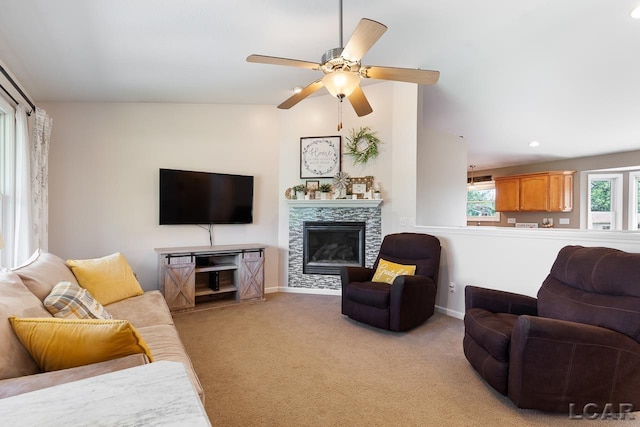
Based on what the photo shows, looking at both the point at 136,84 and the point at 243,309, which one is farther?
the point at 243,309

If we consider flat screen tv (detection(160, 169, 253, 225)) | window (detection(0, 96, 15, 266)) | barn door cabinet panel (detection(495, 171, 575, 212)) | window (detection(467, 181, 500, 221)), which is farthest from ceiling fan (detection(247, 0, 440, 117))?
window (detection(467, 181, 500, 221))

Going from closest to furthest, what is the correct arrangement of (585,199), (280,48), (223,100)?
(280,48), (223,100), (585,199)

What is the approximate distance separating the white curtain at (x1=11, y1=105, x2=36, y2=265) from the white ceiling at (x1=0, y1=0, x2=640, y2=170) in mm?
609

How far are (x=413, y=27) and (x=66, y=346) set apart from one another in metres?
3.45

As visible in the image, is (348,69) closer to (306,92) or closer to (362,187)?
(306,92)

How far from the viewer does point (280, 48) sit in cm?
307

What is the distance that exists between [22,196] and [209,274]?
6.85ft

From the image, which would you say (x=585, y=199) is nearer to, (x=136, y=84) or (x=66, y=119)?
(x=136, y=84)

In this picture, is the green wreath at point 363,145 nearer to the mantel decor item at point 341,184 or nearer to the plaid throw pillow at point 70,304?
the mantel decor item at point 341,184

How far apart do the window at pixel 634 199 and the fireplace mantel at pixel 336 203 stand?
5.10m

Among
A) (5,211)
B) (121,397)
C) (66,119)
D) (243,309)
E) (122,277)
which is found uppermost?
(66,119)

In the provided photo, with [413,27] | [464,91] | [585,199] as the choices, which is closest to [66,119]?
[413,27]

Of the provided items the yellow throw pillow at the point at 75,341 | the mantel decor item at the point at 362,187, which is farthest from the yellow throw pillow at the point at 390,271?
the yellow throw pillow at the point at 75,341

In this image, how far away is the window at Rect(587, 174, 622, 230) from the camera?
5883 millimetres
